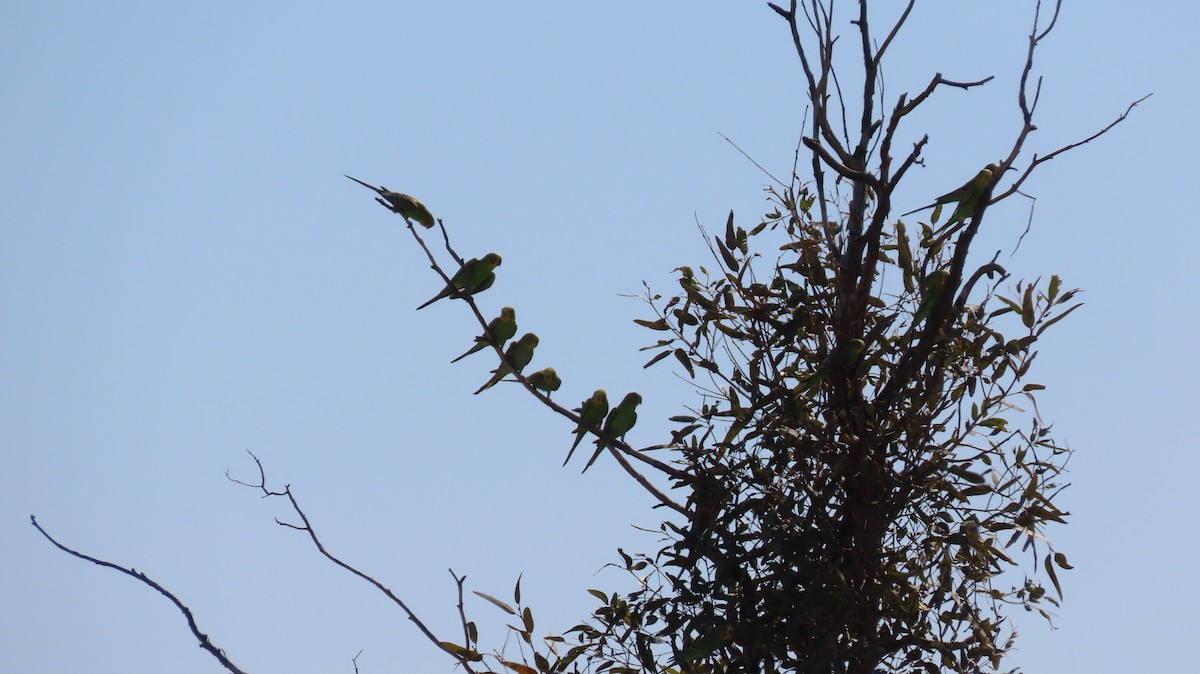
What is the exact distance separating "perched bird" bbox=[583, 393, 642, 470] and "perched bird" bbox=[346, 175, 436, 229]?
519 millimetres

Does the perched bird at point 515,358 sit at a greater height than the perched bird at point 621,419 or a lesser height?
greater

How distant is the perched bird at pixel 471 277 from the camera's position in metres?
2.30

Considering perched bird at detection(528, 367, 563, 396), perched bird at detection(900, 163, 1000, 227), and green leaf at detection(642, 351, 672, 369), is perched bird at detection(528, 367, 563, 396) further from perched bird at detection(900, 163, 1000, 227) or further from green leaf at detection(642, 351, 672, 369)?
perched bird at detection(900, 163, 1000, 227)

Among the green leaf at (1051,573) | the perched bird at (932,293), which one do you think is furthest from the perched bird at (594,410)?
the green leaf at (1051,573)

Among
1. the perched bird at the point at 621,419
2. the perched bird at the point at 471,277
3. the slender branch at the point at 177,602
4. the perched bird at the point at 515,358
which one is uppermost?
the perched bird at the point at 471,277

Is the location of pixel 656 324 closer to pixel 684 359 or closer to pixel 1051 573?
pixel 684 359

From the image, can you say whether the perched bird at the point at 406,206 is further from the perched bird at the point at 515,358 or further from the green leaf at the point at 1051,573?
the green leaf at the point at 1051,573

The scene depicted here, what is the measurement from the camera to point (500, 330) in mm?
2387

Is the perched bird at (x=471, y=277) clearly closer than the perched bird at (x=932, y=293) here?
No

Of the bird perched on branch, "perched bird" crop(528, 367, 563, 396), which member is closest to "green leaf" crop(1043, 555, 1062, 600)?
the bird perched on branch

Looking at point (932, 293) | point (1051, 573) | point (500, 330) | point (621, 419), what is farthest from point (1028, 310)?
point (500, 330)

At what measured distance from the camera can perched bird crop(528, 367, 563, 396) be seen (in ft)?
7.63

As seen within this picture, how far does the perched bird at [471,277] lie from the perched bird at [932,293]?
78cm

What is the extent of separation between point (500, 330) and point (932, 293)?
2.68ft
